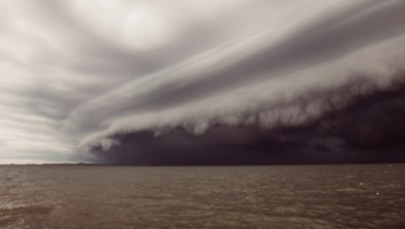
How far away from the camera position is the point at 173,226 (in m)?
24.0

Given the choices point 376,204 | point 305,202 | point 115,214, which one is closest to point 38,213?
point 115,214

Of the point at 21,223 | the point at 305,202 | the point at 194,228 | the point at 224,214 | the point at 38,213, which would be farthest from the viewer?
the point at 305,202

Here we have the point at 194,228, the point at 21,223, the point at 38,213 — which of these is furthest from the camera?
the point at 38,213

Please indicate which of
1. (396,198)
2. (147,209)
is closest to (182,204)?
(147,209)

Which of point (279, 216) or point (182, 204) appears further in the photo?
point (182, 204)

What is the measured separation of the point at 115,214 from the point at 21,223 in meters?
7.76

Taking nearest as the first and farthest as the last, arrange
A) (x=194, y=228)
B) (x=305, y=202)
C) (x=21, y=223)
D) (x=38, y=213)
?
1. (x=194, y=228)
2. (x=21, y=223)
3. (x=38, y=213)
4. (x=305, y=202)

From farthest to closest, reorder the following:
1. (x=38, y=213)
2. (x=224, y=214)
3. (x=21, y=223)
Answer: (x=38, y=213), (x=224, y=214), (x=21, y=223)

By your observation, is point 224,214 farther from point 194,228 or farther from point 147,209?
point 147,209

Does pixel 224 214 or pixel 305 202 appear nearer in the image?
pixel 224 214

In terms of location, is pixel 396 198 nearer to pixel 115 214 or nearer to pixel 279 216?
pixel 279 216

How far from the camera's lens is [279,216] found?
27141 mm

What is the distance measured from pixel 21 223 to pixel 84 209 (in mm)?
7460

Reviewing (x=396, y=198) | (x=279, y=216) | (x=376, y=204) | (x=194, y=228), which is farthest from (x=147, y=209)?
(x=396, y=198)
